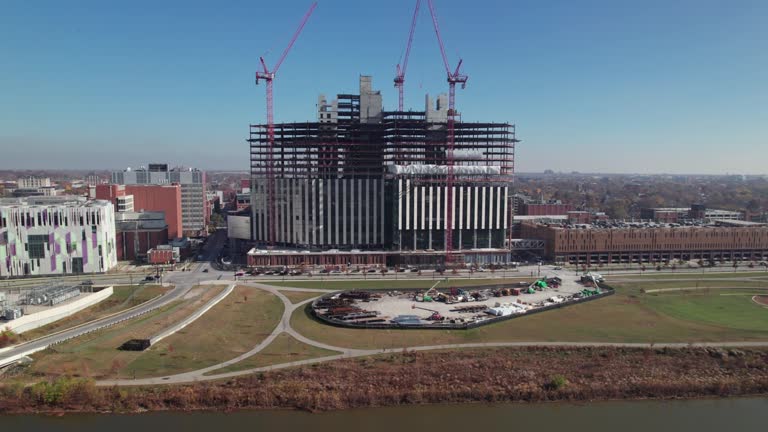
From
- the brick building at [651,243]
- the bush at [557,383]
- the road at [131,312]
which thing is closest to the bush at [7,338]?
the road at [131,312]

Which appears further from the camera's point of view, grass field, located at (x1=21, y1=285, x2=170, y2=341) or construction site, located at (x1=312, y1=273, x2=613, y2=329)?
construction site, located at (x1=312, y1=273, x2=613, y2=329)

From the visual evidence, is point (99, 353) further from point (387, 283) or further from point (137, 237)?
point (137, 237)

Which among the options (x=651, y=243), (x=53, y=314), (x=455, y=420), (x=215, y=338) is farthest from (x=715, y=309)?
(x=53, y=314)

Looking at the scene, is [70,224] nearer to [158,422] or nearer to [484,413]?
[158,422]

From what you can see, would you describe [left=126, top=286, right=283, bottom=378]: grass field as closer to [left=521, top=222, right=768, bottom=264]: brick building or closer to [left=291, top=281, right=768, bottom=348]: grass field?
[left=291, top=281, right=768, bottom=348]: grass field

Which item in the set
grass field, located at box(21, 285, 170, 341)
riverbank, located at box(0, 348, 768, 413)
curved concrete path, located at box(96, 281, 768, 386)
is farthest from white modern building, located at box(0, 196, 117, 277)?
riverbank, located at box(0, 348, 768, 413)

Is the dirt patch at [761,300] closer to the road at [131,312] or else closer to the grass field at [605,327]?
the grass field at [605,327]
